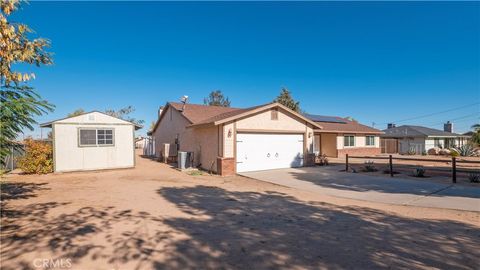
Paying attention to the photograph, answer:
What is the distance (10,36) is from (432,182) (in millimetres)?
13554

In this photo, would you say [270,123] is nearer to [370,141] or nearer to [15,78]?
[15,78]

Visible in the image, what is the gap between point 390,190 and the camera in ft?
29.2

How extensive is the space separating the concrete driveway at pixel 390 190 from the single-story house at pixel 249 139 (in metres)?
2.11

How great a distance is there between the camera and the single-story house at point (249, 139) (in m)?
13.2

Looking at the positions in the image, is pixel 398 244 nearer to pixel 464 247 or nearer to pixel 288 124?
pixel 464 247

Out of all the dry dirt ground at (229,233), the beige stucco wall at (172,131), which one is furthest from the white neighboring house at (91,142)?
the dry dirt ground at (229,233)

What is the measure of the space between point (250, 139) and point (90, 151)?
9.17 meters

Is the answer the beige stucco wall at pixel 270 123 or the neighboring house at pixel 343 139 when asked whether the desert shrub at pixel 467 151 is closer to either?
the neighboring house at pixel 343 139

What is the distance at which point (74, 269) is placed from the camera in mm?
3373

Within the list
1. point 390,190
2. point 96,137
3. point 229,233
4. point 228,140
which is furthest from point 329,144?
point 229,233

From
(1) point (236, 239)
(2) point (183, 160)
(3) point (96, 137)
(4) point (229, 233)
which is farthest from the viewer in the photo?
(2) point (183, 160)

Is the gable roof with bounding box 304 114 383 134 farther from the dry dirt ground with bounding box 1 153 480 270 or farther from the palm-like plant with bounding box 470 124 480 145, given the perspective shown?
the dry dirt ground with bounding box 1 153 480 270

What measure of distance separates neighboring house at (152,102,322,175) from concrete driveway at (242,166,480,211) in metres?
2.16

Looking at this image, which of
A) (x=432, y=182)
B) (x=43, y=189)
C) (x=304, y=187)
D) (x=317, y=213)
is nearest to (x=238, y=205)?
(x=317, y=213)
